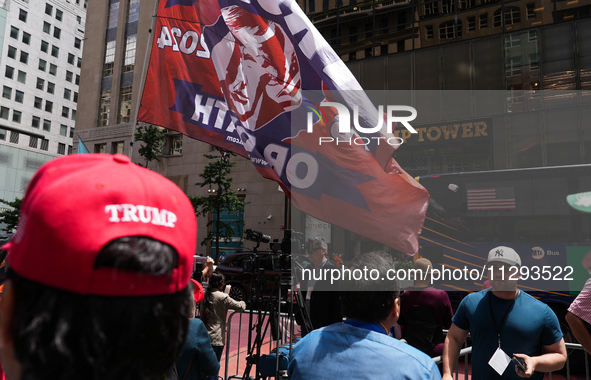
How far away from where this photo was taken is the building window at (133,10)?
41312 mm

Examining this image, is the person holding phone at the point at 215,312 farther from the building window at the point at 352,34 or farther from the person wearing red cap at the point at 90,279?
the building window at the point at 352,34

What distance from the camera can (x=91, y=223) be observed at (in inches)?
26.9

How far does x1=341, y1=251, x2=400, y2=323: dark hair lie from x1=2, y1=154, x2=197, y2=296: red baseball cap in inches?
62.8

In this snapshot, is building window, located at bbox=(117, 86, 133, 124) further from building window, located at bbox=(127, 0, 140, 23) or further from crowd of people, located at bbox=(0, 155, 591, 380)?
crowd of people, located at bbox=(0, 155, 591, 380)

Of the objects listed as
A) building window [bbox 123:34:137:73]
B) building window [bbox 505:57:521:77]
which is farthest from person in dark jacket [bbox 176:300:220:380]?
building window [bbox 123:34:137:73]

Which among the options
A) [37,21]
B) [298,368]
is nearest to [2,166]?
[37,21]

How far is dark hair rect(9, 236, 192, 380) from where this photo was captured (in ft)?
2.14

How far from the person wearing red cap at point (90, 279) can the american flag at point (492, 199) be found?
1037 centimetres

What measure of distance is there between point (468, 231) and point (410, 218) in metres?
6.29

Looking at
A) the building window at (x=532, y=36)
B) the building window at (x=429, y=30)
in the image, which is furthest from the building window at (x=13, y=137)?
the building window at (x=532, y=36)

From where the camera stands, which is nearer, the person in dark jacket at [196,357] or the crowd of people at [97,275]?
the crowd of people at [97,275]

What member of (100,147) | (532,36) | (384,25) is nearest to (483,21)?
(532,36)

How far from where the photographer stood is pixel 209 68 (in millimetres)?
4988

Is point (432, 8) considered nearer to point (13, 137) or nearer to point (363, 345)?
point (363, 345)
